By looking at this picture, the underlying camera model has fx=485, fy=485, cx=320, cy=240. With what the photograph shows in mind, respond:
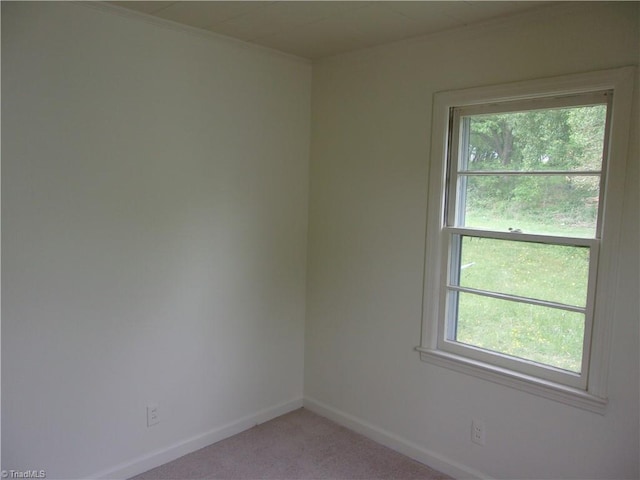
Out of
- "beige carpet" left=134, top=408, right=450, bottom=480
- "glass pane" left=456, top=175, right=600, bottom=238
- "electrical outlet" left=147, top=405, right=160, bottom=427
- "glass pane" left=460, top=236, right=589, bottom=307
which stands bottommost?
"beige carpet" left=134, top=408, right=450, bottom=480

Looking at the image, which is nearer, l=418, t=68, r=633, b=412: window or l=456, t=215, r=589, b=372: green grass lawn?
l=418, t=68, r=633, b=412: window

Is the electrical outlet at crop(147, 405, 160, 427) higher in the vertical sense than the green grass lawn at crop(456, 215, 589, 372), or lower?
lower

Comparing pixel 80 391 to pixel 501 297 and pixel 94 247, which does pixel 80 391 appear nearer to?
pixel 94 247

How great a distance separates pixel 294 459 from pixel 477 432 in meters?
1.02

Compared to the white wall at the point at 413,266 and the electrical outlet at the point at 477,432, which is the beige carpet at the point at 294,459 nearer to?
the white wall at the point at 413,266

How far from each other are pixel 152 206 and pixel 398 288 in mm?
1435

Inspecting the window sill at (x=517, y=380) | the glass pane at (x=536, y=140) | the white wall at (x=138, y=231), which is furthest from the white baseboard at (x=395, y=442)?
the glass pane at (x=536, y=140)

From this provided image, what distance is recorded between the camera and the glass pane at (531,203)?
218 centimetres

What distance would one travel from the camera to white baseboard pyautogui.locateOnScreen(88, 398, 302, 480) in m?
Answer: 2.50

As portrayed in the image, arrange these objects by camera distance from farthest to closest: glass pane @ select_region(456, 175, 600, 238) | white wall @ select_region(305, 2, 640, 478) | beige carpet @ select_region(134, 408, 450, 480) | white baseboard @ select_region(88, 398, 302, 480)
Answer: beige carpet @ select_region(134, 408, 450, 480) < white baseboard @ select_region(88, 398, 302, 480) < glass pane @ select_region(456, 175, 600, 238) < white wall @ select_region(305, 2, 640, 478)

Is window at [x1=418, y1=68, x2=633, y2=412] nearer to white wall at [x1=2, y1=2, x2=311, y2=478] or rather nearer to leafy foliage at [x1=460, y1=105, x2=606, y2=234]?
leafy foliage at [x1=460, y1=105, x2=606, y2=234]

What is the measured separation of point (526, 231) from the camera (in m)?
2.36

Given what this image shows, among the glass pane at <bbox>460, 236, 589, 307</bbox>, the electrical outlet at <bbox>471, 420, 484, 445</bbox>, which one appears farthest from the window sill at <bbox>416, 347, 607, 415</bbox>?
the glass pane at <bbox>460, 236, 589, 307</bbox>

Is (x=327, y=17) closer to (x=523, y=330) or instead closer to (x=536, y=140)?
(x=536, y=140)
